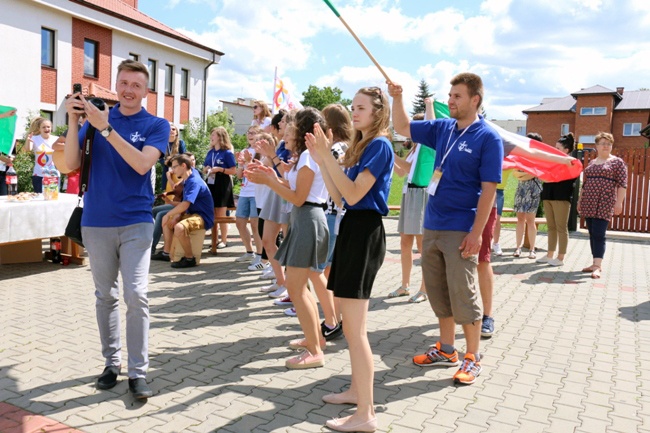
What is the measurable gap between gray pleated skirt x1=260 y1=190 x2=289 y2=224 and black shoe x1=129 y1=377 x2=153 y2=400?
3.12 meters

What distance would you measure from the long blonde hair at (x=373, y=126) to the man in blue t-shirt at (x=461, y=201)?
398 millimetres

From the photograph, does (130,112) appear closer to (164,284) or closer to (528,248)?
(164,284)

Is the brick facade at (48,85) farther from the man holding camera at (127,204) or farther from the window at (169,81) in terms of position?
the man holding camera at (127,204)

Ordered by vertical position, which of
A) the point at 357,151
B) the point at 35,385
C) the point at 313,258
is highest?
the point at 357,151

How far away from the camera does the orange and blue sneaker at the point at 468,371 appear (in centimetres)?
435

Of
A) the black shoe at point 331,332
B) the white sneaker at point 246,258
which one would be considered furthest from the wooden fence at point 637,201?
the black shoe at point 331,332

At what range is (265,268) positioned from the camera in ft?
27.2

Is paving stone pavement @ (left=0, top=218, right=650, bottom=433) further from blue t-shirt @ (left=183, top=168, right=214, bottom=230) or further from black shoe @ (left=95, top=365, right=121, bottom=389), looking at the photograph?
blue t-shirt @ (left=183, top=168, right=214, bottom=230)

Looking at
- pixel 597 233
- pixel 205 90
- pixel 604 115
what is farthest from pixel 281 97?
pixel 604 115

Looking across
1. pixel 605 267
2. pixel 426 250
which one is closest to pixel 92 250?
pixel 426 250

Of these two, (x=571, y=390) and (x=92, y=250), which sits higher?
(x=92, y=250)

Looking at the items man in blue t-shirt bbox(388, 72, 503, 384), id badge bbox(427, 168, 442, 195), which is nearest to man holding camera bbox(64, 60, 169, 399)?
man in blue t-shirt bbox(388, 72, 503, 384)

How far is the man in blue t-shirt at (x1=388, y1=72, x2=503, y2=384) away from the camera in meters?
4.16

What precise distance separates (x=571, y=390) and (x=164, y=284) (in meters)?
5.05
